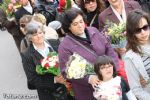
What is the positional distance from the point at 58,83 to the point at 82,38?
75cm

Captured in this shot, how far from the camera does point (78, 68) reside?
400 centimetres

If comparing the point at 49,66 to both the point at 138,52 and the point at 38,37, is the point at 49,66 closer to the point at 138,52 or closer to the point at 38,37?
the point at 38,37

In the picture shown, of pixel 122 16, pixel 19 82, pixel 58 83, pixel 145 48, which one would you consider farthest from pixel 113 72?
pixel 19 82

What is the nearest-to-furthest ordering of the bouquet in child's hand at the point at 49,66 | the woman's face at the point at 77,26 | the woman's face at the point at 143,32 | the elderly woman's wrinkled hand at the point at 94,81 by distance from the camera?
1. the woman's face at the point at 143,32
2. the elderly woman's wrinkled hand at the point at 94,81
3. the woman's face at the point at 77,26
4. the bouquet in child's hand at the point at 49,66

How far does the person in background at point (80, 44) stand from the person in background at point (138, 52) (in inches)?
17.7

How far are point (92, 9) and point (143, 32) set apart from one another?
2.30 metres

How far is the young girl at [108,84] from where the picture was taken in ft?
12.5

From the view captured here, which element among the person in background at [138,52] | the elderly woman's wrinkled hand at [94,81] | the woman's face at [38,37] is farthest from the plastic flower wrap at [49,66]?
the person in background at [138,52]

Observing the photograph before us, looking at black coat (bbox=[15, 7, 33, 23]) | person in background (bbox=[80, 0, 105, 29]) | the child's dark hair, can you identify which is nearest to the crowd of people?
the child's dark hair

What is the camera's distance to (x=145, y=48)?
3678 millimetres

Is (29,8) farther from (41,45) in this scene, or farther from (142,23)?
(142,23)

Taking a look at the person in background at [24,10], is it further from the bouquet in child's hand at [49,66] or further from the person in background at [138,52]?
the person in background at [138,52]

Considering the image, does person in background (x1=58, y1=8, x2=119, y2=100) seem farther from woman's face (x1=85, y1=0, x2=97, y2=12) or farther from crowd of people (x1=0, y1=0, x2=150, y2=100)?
woman's face (x1=85, y1=0, x2=97, y2=12)

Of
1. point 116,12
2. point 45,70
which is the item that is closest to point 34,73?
point 45,70
